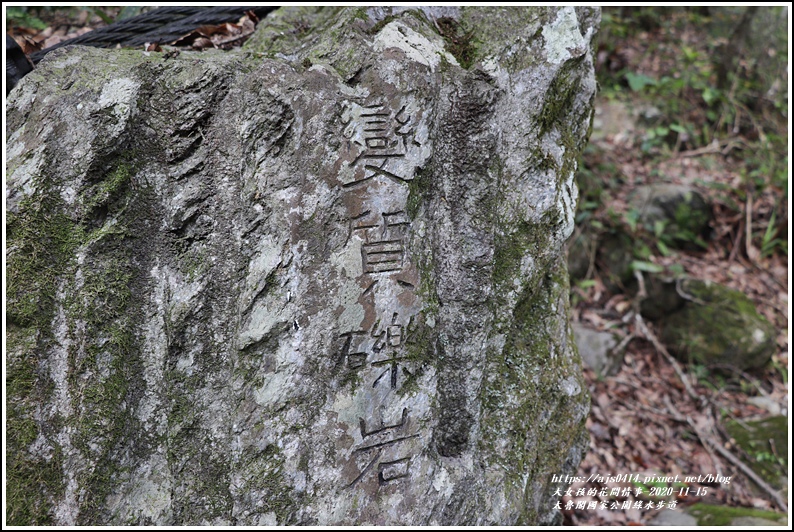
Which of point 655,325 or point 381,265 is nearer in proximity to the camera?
point 381,265

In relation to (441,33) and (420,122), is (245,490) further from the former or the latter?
(441,33)

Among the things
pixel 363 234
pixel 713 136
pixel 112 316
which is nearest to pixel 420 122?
pixel 363 234

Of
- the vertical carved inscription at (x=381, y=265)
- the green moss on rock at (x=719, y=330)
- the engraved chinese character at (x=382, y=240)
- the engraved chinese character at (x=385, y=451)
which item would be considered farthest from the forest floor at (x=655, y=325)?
the engraved chinese character at (x=382, y=240)

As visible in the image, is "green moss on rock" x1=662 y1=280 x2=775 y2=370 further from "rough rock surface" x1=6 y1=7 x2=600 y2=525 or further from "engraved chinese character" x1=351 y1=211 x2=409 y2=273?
"engraved chinese character" x1=351 y1=211 x2=409 y2=273

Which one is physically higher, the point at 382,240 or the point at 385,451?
the point at 382,240

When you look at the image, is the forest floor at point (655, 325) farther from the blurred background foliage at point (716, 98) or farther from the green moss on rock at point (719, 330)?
the green moss on rock at point (719, 330)

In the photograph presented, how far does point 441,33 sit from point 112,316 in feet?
6.18

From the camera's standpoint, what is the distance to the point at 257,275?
203cm

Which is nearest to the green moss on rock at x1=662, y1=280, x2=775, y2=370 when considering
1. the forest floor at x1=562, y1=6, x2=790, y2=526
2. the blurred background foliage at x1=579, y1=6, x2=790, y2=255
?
the forest floor at x1=562, y1=6, x2=790, y2=526

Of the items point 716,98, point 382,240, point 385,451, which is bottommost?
point 385,451

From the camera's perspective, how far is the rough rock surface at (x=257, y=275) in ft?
6.22

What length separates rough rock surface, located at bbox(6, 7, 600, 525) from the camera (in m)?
1.90

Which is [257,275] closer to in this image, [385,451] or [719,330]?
[385,451]

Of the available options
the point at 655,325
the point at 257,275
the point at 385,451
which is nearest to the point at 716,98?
the point at 655,325
